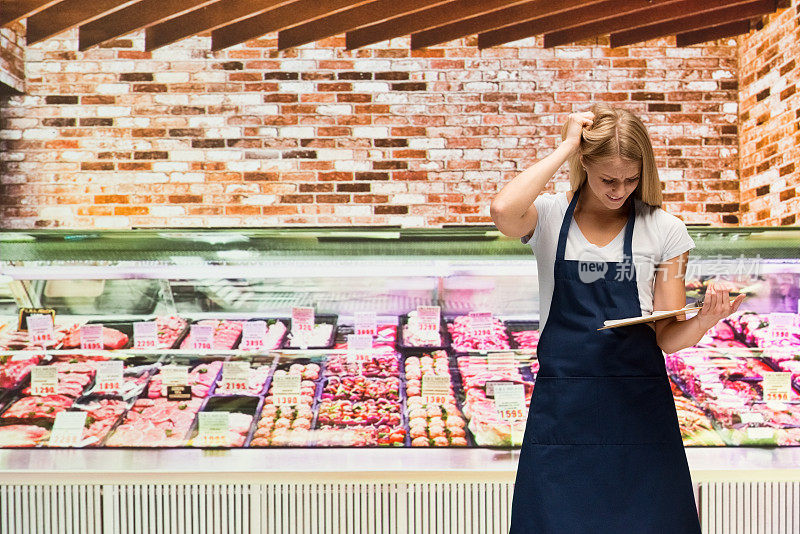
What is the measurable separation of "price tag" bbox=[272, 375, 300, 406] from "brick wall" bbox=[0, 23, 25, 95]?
2.89 metres

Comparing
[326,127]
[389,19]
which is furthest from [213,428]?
[389,19]

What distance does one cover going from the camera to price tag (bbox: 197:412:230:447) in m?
3.03

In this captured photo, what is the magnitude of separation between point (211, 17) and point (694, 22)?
3073 millimetres

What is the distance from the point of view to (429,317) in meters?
3.30

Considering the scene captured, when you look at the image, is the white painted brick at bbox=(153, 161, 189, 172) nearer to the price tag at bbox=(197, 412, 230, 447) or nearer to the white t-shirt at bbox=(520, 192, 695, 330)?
the price tag at bbox=(197, 412, 230, 447)

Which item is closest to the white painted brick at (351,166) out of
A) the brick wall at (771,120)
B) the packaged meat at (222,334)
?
the packaged meat at (222,334)

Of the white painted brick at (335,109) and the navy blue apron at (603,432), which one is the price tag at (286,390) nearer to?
the navy blue apron at (603,432)

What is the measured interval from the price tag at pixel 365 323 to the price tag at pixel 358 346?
19mm

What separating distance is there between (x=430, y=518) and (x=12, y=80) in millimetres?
3835

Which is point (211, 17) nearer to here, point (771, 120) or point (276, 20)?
point (276, 20)

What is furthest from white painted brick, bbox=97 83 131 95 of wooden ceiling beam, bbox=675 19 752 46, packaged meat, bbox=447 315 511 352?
wooden ceiling beam, bbox=675 19 752 46

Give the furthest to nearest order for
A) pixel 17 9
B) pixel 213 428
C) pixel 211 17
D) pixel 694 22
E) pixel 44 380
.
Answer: pixel 694 22 → pixel 211 17 → pixel 17 9 → pixel 44 380 → pixel 213 428

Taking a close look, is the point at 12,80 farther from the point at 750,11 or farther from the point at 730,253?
the point at 750,11

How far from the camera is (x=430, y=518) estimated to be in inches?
114
